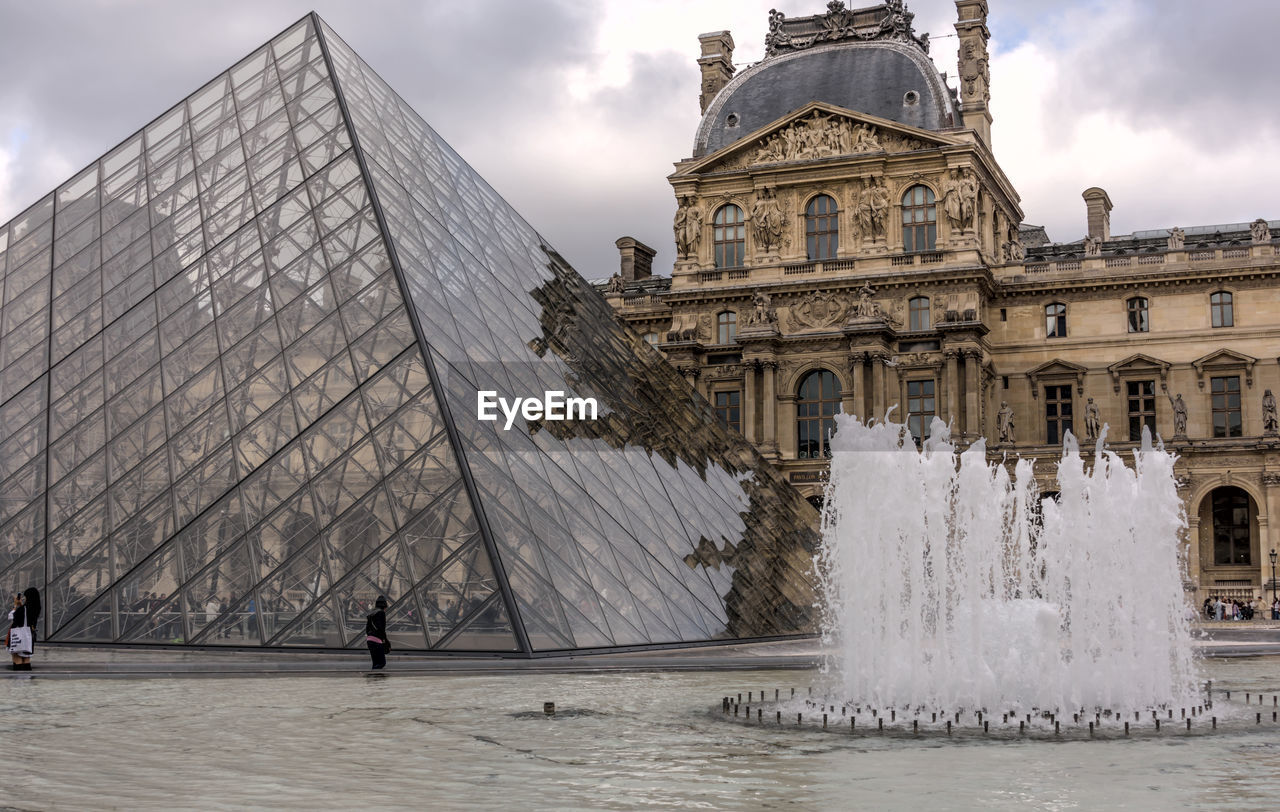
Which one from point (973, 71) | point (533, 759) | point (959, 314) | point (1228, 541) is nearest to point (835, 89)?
point (973, 71)

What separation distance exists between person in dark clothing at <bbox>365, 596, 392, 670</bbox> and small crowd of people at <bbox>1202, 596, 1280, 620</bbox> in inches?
1196

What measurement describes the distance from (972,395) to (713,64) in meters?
17.2

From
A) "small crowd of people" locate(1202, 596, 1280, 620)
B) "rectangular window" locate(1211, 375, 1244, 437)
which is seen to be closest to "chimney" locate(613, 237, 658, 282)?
"rectangular window" locate(1211, 375, 1244, 437)

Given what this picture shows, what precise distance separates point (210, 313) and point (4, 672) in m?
6.74

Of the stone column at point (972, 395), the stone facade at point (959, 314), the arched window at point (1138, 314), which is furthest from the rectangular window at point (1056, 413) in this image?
the stone column at point (972, 395)

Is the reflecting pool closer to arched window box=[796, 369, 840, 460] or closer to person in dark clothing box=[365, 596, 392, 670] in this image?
person in dark clothing box=[365, 596, 392, 670]

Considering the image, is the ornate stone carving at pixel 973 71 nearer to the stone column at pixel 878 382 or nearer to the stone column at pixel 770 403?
the stone column at pixel 878 382

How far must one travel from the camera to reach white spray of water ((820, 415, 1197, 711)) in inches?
489

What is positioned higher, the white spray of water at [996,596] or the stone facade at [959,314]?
the stone facade at [959,314]

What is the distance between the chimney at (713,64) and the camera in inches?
2110

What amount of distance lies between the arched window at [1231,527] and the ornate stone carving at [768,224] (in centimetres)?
1582

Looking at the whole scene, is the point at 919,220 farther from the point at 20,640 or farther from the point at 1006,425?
the point at 20,640

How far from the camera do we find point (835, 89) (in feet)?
160

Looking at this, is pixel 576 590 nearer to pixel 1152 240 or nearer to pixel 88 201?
pixel 88 201
